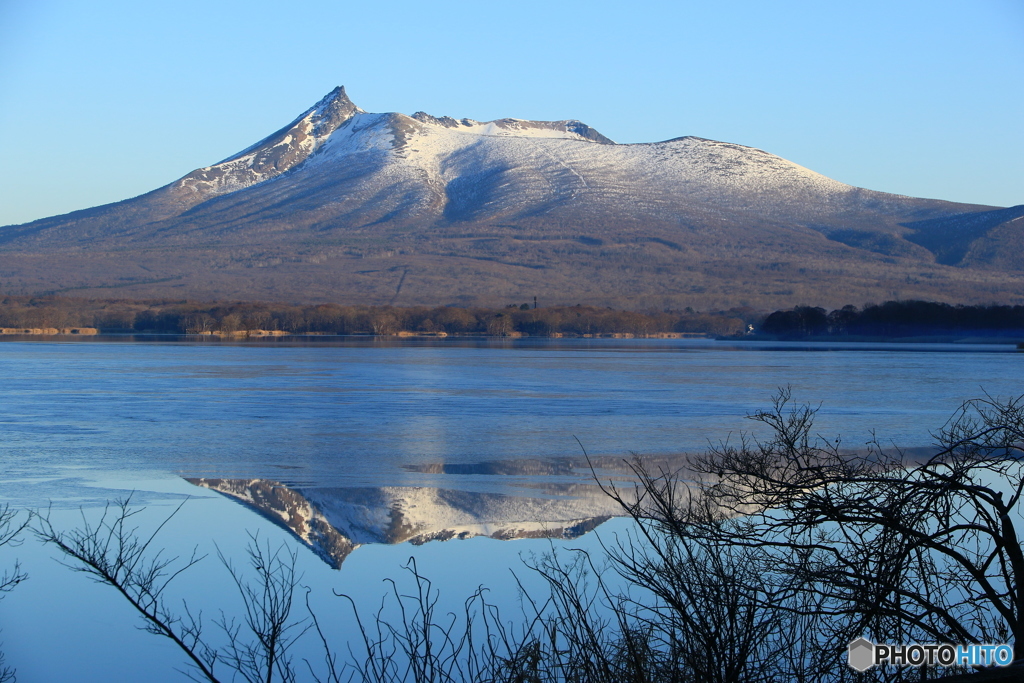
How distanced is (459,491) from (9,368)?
25890mm

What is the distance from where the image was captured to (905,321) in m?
88.4

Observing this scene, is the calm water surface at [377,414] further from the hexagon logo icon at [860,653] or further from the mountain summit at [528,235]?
the mountain summit at [528,235]

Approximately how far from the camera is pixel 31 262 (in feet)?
465

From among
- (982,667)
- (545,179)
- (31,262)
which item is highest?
(545,179)

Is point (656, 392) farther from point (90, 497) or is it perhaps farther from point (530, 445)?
point (90, 497)

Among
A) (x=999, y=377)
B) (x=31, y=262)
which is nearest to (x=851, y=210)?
(x=31, y=262)

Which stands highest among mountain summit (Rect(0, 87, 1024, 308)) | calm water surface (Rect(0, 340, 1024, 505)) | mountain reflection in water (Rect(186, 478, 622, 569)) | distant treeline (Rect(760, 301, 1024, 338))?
mountain summit (Rect(0, 87, 1024, 308))

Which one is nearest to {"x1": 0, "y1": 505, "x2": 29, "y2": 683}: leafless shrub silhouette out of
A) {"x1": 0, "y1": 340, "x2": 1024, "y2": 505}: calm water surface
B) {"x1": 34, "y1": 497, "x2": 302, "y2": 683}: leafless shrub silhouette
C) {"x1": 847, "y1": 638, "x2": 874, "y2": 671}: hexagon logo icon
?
{"x1": 34, "y1": 497, "x2": 302, "y2": 683}: leafless shrub silhouette

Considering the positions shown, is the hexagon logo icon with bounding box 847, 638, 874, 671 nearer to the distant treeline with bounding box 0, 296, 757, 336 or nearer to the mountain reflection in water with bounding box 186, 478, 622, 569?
the mountain reflection in water with bounding box 186, 478, 622, 569

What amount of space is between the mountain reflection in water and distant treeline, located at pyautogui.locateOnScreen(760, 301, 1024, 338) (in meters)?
81.8

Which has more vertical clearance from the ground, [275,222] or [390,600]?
[275,222]

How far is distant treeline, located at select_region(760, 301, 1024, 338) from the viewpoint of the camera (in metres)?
85.3

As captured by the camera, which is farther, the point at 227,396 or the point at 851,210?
the point at 851,210

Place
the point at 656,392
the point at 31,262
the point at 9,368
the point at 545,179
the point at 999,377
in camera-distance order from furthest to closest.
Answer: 1. the point at 545,179
2. the point at 31,262
3. the point at 9,368
4. the point at 999,377
5. the point at 656,392
